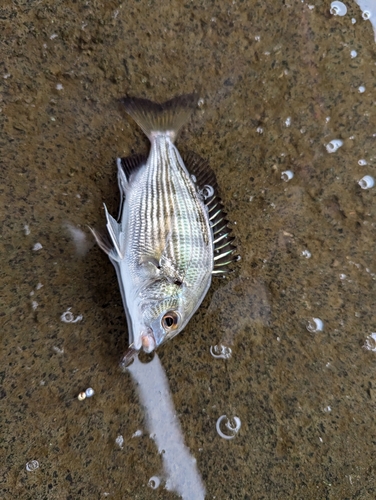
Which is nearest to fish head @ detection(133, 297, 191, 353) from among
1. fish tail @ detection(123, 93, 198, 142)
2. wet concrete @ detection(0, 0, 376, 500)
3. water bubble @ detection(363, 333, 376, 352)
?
wet concrete @ detection(0, 0, 376, 500)

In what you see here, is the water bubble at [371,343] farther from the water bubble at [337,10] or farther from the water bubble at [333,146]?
the water bubble at [337,10]

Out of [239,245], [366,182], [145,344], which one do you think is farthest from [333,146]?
[145,344]

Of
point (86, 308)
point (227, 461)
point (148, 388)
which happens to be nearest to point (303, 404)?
point (227, 461)

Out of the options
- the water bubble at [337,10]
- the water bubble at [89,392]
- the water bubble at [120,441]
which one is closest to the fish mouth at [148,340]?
the water bubble at [89,392]

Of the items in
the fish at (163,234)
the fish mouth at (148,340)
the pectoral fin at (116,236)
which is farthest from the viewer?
the pectoral fin at (116,236)

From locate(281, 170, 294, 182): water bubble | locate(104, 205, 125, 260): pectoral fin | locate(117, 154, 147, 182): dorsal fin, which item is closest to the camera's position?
locate(104, 205, 125, 260): pectoral fin

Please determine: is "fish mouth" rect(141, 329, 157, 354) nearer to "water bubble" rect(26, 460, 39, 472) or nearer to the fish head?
the fish head

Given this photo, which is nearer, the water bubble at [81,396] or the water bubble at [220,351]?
the water bubble at [81,396]
